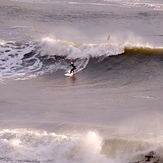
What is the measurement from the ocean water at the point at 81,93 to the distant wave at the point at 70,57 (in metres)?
0.05

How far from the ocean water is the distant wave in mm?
53

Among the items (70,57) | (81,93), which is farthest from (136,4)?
(81,93)

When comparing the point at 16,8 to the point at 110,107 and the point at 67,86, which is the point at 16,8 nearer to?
the point at 67,86

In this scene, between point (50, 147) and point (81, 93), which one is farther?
point (81, 93)

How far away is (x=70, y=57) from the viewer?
62.2 ft

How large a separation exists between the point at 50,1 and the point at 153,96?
30.8m

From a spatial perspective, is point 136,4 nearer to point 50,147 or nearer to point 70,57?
point 70,57

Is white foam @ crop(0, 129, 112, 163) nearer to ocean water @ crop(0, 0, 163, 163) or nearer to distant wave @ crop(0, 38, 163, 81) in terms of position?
ocean water @ crop(0, 0, 163, 163)

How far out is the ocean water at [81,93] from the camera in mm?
8711

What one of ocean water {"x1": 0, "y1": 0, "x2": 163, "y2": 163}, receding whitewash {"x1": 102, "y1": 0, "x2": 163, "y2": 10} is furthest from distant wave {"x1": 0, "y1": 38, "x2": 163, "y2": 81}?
receding whitewash {"x1": 102, "y1": 0, "x2": 163, "y2": 10}

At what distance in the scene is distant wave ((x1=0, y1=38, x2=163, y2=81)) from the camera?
17328 millimetres

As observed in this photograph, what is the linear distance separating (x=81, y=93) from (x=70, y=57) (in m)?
5.81

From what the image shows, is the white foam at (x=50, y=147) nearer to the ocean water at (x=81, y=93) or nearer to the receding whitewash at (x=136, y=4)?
the ocean water at (x=81, y=93)

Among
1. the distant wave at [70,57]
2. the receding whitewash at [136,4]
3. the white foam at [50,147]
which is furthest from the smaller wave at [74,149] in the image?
the receding whitewash at [136,4]
